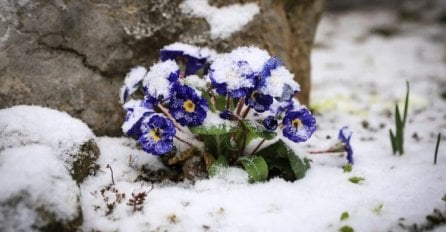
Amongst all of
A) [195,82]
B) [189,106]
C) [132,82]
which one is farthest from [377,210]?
[132,82]

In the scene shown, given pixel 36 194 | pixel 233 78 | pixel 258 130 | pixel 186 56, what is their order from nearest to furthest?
pixel 36 194, pixel 233 78, pixel 258 130, pixel 186 56

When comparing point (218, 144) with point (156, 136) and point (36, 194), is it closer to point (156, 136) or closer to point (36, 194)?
point (156, 136)

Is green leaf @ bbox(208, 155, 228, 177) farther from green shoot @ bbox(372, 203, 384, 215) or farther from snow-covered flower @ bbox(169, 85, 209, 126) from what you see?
green shoot @ bbox(372, 203, 384, 215)

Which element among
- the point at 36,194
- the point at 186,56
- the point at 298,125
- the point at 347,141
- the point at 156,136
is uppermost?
the point at 186,56

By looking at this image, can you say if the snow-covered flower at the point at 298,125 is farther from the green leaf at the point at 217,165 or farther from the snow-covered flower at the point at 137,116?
the snow-covered flower at the point at 137,116

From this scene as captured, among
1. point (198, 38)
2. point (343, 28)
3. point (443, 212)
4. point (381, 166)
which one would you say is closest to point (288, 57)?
point (198, 38)

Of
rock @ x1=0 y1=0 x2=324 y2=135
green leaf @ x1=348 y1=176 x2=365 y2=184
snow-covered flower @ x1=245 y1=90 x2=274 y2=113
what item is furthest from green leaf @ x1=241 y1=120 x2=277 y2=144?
rock @ x1=0 y1=0 x2=324 y2=135

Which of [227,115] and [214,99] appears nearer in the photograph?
[227,115]
